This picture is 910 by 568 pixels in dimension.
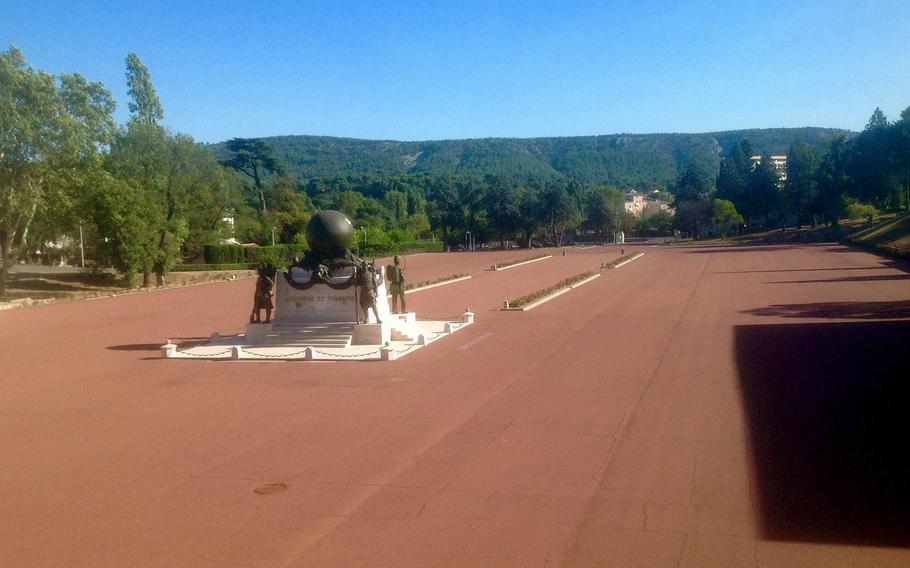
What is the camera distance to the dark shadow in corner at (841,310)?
20.1 metres

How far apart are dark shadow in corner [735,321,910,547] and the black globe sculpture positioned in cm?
1046

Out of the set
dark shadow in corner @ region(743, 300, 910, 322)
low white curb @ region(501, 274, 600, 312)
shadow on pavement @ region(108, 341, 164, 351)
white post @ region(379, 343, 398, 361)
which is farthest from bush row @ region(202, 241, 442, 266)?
white post @ region(379, 343, 398, 361)

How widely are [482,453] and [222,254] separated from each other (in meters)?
53.0

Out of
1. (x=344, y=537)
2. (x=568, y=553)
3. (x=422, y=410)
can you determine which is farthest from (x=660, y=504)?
(x=422, y=410)

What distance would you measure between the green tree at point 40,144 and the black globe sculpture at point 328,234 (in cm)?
2197

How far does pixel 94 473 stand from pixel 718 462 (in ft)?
24.2

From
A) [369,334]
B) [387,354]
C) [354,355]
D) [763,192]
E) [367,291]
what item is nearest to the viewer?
[387,354]

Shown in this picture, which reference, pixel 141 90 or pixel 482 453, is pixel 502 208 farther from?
pixel 482 453

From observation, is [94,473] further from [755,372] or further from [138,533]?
[755,372]

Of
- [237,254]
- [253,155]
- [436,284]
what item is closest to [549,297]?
[436,284]

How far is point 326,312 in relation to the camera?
19.2m

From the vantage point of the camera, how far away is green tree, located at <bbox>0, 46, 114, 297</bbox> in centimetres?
3428

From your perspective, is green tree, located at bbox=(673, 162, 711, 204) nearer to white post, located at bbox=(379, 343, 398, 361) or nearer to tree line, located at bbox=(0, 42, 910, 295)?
tree line, located at bbox=(0, 42, 910, 295)

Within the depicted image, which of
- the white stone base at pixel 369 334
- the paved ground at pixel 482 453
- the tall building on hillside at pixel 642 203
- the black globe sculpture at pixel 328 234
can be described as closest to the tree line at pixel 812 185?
the tall building on hillside at pixel 642 203
